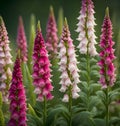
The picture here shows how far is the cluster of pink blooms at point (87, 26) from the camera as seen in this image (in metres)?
9.27

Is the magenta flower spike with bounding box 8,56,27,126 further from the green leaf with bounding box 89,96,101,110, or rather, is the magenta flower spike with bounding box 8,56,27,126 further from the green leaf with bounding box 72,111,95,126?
the green leaf with bounding box 89,96,101,110

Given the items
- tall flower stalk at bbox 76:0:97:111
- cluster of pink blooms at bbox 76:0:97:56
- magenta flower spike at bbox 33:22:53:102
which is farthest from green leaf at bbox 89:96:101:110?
magenta flower spike at bbox 33:22:53:102

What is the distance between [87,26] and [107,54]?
44.4 inches

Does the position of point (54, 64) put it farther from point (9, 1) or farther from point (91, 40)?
point (9, 1)

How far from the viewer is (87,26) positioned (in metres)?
9.29

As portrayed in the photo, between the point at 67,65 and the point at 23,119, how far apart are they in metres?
1.26

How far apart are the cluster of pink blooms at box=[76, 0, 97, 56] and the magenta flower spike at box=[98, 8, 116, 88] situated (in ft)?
3.10

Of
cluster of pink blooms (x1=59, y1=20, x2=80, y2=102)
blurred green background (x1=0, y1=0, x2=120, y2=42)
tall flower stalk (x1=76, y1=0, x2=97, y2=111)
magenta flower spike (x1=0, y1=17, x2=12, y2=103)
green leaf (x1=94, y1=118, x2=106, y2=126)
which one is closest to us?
cluster of pink blooms (x1=59, y1=20, x2=80, y2=102)

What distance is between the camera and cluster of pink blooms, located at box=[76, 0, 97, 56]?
9273 mm

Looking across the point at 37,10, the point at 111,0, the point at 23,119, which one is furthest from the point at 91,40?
the point at 37,10

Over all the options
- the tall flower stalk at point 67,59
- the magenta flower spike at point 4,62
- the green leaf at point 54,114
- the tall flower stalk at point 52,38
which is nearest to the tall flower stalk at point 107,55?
the tall flower stalk at point 67,59

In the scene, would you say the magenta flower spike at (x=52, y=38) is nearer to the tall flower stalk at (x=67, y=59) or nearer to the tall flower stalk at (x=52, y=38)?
the tall flower stalk at (x=52, y=38)

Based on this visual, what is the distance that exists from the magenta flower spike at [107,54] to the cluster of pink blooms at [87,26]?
0.95 meters

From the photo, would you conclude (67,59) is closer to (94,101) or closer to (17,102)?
(94,101)
